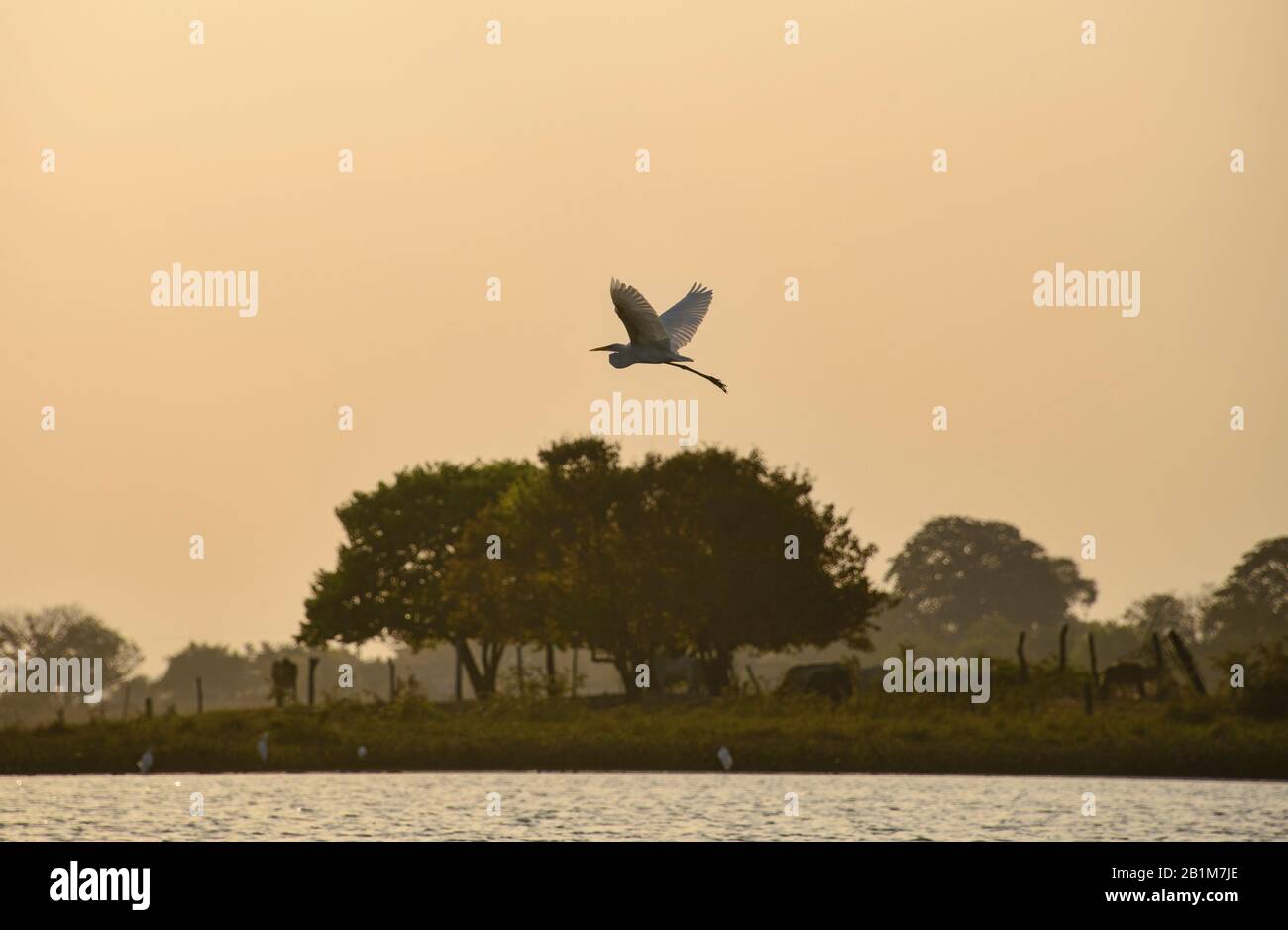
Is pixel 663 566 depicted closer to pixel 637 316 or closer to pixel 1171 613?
pixel 637 316

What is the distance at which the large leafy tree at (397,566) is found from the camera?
3898 inches

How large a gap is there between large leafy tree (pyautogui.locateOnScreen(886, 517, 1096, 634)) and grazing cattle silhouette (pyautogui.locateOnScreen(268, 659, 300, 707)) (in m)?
110

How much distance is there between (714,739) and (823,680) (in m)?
13.3

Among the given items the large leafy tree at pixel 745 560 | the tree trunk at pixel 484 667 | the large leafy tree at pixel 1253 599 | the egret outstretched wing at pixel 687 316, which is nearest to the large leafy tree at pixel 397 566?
the tree trunk at pixel 484 667

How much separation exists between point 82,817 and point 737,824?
1682cm

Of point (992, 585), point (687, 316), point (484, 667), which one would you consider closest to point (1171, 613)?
point (992, 585)

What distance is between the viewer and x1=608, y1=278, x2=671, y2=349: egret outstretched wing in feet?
90.1

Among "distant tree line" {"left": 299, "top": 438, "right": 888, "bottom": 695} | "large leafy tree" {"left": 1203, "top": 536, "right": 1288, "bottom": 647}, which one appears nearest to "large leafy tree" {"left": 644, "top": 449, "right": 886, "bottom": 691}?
"distant tree line" {"left": 299, "top": 438, "right": 888, "bottom": 695}

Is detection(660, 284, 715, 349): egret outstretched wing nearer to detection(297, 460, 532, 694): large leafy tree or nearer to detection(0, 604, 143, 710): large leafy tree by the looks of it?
detection(297, 460, 532, 694): large leafy tree

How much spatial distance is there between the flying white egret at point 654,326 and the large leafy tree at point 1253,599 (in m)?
148

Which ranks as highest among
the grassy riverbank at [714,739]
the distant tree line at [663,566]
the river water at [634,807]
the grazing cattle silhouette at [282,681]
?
the distant tree line at [663,566]

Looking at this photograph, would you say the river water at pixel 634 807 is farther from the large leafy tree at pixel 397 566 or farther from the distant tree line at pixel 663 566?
the large leafy tree at pixel 397 566

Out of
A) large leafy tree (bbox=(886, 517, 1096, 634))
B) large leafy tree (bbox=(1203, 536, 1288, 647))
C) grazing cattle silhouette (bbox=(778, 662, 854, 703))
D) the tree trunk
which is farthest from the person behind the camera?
large leafy tree (bbox=(886, 517, 1096, 634))

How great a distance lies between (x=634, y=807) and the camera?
5016cm
